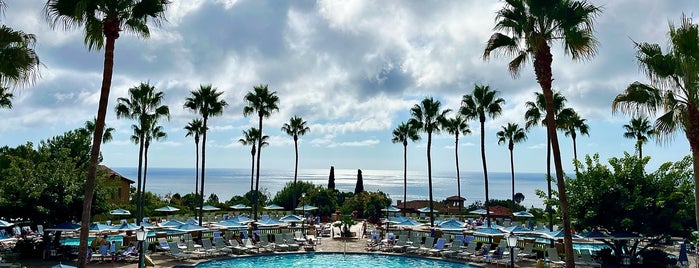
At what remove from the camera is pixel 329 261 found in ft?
84.2

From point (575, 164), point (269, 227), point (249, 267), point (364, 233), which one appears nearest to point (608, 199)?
point (575, 164)

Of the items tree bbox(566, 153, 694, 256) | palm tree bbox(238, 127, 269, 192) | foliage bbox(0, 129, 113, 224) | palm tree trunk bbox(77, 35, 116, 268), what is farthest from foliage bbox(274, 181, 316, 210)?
palm tree trunk bbox(77, 35, 116, 268)

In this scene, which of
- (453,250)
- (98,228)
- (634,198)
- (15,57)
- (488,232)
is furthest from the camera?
(453,250)

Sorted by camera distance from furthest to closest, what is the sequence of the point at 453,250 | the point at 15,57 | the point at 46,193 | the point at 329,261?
the point at 453,250
the point at 329,261
the point at 46,193
the point at 15,57

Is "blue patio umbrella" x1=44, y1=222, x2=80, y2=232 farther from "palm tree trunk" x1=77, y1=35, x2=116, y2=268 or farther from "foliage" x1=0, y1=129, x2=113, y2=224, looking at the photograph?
"palm tree trunk" x1=77, y1=35, x2=116, y2=268

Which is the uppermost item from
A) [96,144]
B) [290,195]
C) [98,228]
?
[96,144]

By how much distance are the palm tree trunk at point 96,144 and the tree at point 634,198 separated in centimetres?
1668

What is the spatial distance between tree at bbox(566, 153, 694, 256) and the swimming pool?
690 centimetres

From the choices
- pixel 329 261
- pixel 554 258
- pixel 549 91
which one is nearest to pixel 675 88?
pixel 549 91

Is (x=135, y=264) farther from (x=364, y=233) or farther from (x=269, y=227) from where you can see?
(x=364, y=233)

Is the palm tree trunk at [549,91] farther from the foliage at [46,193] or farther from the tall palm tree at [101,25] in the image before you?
the foliage at [46,193]

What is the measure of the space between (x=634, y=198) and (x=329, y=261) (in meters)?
13.8

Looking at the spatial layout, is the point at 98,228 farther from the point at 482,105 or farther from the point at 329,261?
the point at 482,105

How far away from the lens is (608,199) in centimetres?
1953
